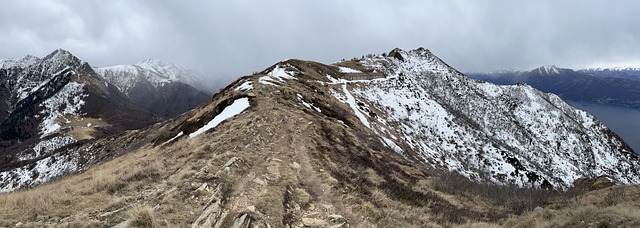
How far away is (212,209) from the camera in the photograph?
10.5m

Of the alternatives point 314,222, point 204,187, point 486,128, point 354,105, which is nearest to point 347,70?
point 354,105

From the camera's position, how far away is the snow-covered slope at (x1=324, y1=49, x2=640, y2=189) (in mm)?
63938

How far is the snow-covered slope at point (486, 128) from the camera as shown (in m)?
63.9

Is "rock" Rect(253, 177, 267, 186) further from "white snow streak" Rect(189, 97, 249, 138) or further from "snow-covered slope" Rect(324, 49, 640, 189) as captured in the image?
"snow-covered slope" Rect(324, 49, 640, 189)

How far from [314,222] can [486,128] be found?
10075cm

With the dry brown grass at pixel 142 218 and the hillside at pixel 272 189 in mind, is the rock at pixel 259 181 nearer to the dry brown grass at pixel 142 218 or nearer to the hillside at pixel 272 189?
the hillside at pixel 272 189

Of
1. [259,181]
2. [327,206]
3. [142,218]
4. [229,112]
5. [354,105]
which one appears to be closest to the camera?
[142,218]

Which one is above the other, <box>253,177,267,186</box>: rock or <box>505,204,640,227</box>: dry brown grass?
<box>253,177,267,186</box>: rock

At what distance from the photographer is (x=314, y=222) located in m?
11.6

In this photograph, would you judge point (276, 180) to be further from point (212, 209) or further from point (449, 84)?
point (449, 84)

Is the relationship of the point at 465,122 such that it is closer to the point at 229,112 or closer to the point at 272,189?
the point at 229,112

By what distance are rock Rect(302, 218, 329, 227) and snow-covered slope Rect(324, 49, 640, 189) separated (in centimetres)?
3814

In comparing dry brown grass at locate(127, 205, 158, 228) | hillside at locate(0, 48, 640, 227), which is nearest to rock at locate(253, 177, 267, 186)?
hillside at locate(0, 48, 640, 227)

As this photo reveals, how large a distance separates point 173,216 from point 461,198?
15577 millimetres
